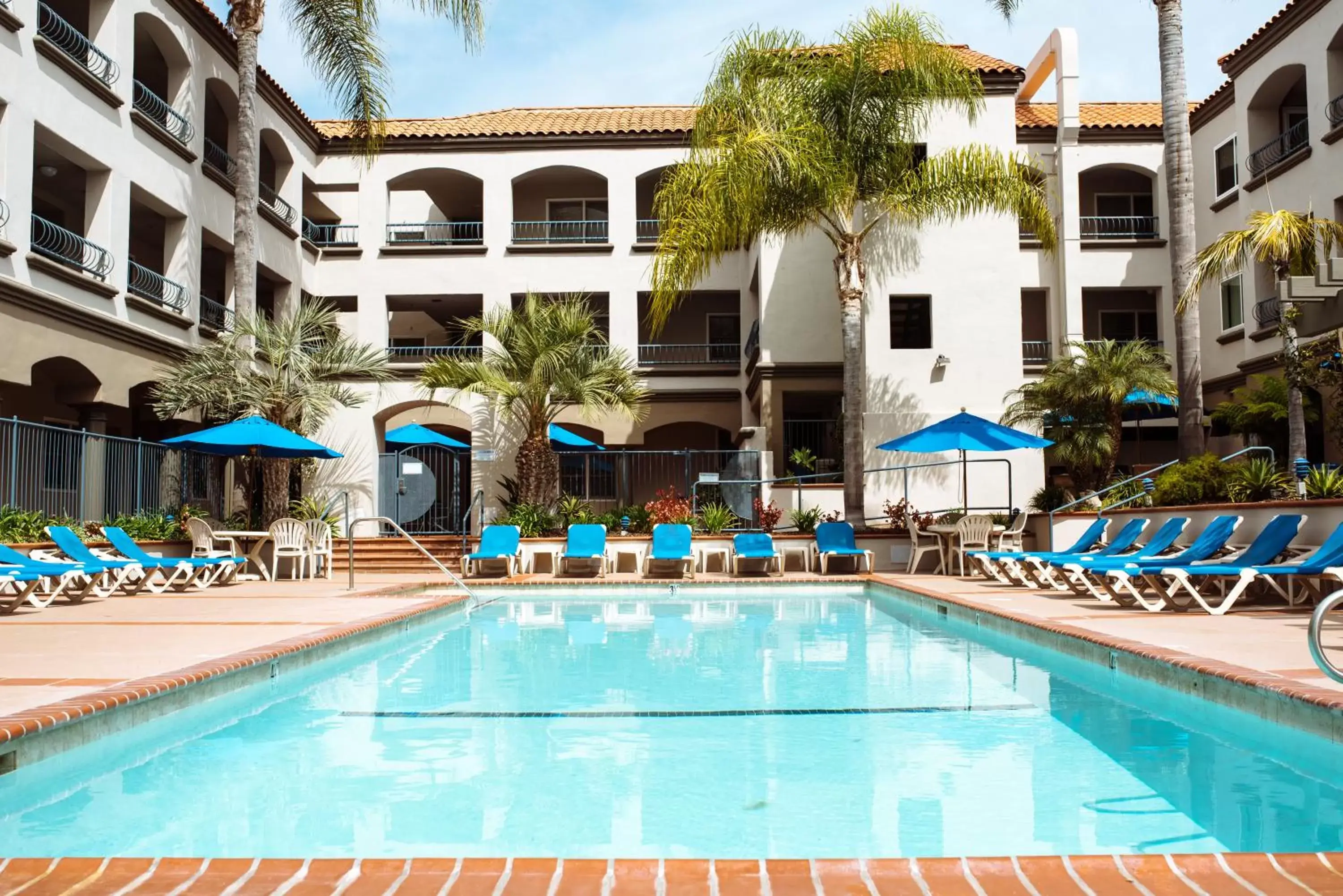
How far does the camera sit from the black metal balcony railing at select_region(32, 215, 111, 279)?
16938 mm

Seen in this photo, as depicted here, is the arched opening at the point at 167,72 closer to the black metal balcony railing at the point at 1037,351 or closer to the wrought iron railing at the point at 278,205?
the wrought iron railing at the point at 278,205

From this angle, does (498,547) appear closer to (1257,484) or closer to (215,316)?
(215,316)

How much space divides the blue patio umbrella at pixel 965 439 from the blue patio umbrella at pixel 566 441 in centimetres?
731

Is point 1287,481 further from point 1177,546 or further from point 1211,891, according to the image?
point 1211,891

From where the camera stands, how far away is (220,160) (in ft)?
75.0

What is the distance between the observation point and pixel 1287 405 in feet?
62.6

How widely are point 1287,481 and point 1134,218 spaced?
50.9 feet

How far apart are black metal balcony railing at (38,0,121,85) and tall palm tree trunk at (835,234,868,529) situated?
12466mm

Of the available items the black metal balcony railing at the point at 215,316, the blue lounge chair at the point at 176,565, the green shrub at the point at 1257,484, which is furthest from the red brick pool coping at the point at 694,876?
the black metal balcony railing at the point at 215,316

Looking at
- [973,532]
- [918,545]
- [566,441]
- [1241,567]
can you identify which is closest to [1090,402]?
[973,532]

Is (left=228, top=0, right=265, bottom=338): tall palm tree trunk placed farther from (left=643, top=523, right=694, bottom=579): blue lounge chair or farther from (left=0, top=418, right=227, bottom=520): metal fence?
(left=643, top=523, right=694, bottom=579): blue lounge chair

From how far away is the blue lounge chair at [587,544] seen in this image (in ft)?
57.4

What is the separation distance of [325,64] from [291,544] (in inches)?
370

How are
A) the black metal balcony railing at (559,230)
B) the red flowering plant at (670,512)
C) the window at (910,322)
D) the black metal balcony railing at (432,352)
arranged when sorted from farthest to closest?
the black metal balcony railing at (559,230) < the black metal balcony railing at (432,352) < the window at (910,322) < the red flowering plant at (670,512)
